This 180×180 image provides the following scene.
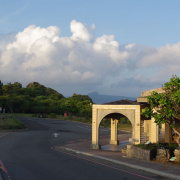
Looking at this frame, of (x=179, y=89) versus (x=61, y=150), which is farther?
(x=61, y=150)

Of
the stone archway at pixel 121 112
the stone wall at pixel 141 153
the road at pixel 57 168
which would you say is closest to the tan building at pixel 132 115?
the stone archway at pixel 121 112

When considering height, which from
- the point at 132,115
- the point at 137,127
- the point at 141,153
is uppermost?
the point at 132,115

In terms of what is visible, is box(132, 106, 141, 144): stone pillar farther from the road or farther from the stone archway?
the road

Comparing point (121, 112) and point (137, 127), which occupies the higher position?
point (121, 112)

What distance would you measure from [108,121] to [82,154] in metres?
40.8

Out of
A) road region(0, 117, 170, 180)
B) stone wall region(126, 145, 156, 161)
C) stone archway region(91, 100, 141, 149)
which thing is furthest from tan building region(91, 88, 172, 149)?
road region(0, 117, 170, 180)

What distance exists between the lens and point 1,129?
4106 centimetres

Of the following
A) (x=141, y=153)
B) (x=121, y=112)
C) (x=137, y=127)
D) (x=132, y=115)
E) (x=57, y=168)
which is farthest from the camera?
(x=121, y=112)

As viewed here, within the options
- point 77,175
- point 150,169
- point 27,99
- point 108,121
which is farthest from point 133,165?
point 27,99

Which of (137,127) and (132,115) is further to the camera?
(132,115)

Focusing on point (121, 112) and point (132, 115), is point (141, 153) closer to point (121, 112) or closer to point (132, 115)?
point (132, 115)

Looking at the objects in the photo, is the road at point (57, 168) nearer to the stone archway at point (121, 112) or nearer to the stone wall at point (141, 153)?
the stone wall at point (141, 153)

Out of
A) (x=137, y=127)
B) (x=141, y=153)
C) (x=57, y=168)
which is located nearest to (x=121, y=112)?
(x=137, y=127)

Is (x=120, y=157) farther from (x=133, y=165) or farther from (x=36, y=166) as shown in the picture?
(x=36, y=166)
